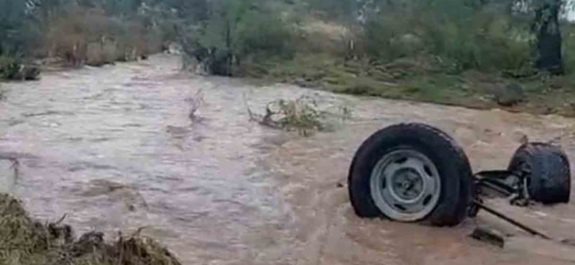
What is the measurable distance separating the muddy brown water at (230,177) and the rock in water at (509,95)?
1.74 meters

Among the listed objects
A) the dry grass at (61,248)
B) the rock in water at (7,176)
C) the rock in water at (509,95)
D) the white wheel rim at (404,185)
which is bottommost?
the rock in water at (7,176)

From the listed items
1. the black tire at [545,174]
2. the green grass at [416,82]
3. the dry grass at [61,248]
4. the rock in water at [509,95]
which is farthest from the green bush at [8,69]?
the dry grass at [61,248]

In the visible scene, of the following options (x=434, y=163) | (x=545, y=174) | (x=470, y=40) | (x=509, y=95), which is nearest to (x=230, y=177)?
(x=434, y=163)

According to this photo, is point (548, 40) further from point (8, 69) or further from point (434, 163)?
point (434, 163)

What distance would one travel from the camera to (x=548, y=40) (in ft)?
77.8

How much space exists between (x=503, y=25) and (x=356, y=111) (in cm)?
851

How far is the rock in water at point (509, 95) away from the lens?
2012 centimetres

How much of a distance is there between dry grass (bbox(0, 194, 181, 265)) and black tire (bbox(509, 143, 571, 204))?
398 centimetres

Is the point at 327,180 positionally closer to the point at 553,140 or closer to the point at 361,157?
the point at 361,157

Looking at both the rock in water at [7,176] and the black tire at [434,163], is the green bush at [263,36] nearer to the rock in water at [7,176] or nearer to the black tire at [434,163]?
the rock in water at [7,176]

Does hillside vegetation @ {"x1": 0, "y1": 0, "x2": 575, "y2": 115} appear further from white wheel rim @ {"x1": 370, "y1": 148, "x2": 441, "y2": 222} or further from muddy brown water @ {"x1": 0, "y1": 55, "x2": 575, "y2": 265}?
white wheel rim @ {"x1": 370, "y1": 148, "x2": 441, "y2": 222}

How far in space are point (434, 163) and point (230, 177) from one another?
2785mm

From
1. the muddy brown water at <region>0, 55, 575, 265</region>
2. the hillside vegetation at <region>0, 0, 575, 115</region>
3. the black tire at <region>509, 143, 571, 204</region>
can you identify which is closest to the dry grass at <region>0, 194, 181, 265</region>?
the muddy brown water at <region>0, 55, 575, 265</region>

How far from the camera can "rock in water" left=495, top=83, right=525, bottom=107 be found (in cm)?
2012
